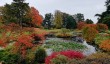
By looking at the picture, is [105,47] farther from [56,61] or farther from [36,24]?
[36,24]

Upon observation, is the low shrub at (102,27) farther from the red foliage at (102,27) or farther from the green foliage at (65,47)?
the green foliage at (65,47)

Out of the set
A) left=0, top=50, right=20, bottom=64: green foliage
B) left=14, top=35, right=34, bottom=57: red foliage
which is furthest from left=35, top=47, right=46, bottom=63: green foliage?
left=0, top=50, right=20, bottom=64: green foliage

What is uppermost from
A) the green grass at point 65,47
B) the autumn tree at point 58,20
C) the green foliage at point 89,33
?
the autumn tree at point 58,20

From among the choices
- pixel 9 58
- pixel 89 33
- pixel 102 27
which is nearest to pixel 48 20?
pixel 102 27

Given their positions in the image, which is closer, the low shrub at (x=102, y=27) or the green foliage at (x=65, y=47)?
the green foliage at (x=65, y=47)

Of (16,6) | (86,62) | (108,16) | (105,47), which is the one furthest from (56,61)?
(108,16)

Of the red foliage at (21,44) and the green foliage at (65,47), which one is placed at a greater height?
the red foliage at (21,44)

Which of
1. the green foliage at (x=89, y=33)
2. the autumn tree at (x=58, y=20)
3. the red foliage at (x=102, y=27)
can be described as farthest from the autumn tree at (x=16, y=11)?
the autumn tree at (x=58, y=20)

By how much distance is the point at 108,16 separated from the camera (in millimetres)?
87750

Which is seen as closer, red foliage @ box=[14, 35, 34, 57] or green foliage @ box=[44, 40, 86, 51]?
red foliage @ box=[14, 35, 34, 57]

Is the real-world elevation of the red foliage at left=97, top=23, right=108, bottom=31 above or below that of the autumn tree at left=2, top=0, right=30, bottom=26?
below

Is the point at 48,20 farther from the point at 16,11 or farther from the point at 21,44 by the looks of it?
the point at 21,44

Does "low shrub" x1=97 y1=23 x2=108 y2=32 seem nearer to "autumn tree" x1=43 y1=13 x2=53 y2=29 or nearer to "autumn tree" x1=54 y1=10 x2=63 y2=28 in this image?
"autumn tree" x1=54 y1=10 x2=63 y2=28

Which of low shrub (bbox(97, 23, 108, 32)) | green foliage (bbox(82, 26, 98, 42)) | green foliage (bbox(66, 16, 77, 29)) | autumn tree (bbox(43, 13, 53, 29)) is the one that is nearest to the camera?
green foliage (bbox(82, 26, 98, 42))
